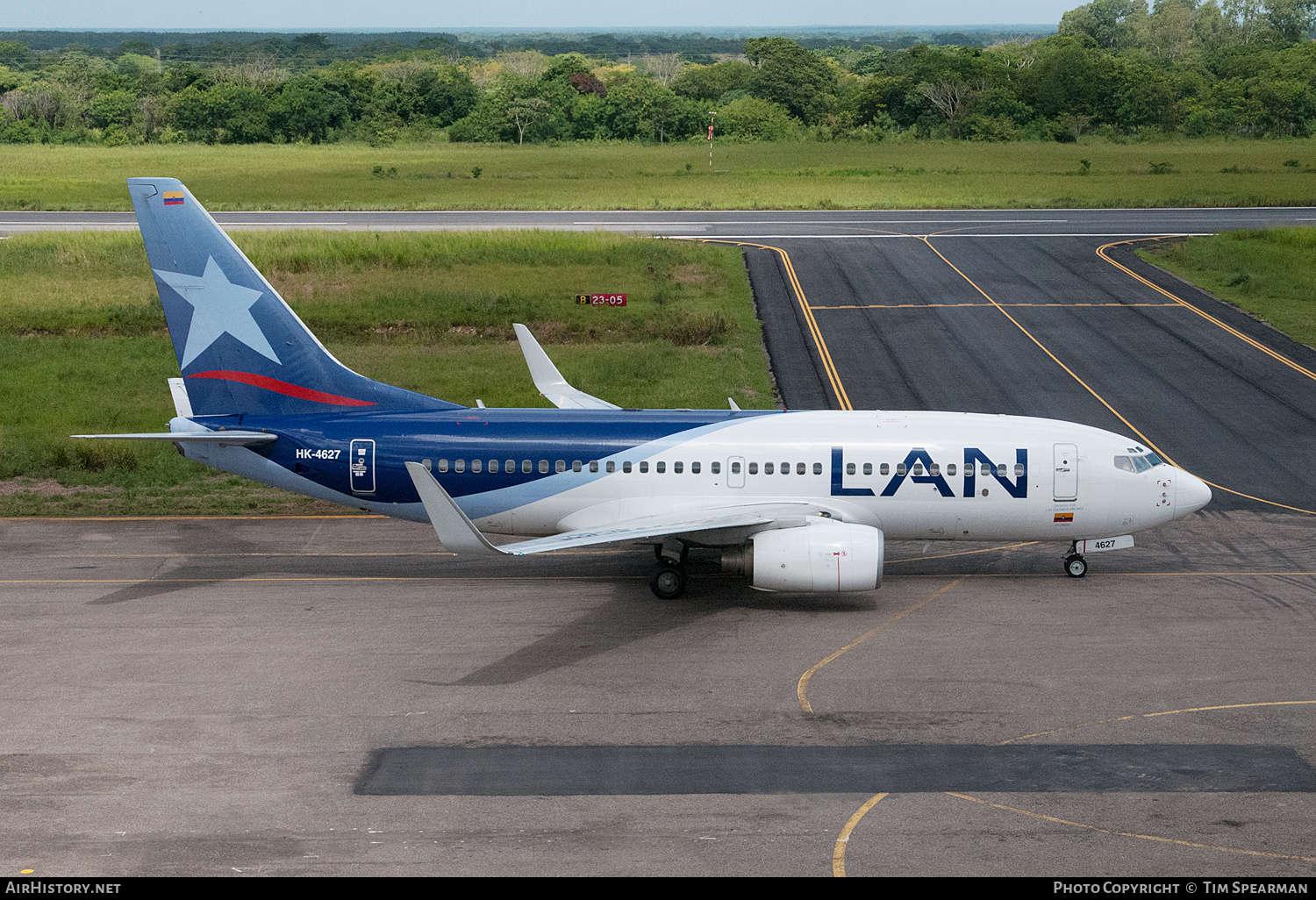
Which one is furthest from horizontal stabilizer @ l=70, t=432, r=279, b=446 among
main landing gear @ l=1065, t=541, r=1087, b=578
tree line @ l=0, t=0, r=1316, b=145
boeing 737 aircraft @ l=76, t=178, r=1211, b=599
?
tree line @ l=0, t=0, r=1316, b=145

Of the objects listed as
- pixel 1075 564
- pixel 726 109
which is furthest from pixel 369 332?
pixel 726 109

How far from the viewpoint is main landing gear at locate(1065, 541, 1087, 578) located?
31422 millimetres

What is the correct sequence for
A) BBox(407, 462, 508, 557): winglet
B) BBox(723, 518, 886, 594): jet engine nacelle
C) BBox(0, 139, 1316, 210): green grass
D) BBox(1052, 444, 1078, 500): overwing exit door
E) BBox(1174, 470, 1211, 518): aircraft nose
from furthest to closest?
1. BBox(0, 139, 1316, 210): green grass
2. BBox(1174, 470, 1211, 518): aircraft nose
3. BBox(1052, 444, 1078, 500): overwing exit door
4. BBox(723, 518, 886, 594): jet engine nacelle
5. BBox(407, 462, 508, 557): winglet

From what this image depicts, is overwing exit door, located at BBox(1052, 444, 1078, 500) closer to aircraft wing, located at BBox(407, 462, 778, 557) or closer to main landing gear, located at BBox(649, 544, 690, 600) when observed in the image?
aircraft wing, located at BBox(407, 462, 778, 557)

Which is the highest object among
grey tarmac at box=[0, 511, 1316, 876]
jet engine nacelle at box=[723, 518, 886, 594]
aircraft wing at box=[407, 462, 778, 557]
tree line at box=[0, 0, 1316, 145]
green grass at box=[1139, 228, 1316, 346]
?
tree line at box=[0, 0, 1316, 145]

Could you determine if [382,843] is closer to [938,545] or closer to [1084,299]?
[938,545]

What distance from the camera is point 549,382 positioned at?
37094 millimetres

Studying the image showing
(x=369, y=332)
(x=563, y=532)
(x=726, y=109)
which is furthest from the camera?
(x=726, y=109)

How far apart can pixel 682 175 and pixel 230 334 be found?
8221 cm

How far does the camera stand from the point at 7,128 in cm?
14488

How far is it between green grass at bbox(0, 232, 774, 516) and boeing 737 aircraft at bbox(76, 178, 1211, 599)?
7516 millimetres

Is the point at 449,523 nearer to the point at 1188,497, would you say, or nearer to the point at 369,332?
the point at 1188,497

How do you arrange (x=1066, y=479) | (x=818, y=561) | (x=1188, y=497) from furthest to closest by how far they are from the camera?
(x=1188, y=497) → (x=1066, y=479) → (x=818, y=561)

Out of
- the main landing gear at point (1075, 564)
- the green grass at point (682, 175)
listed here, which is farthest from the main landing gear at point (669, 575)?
the green grass at point (682, 175)
